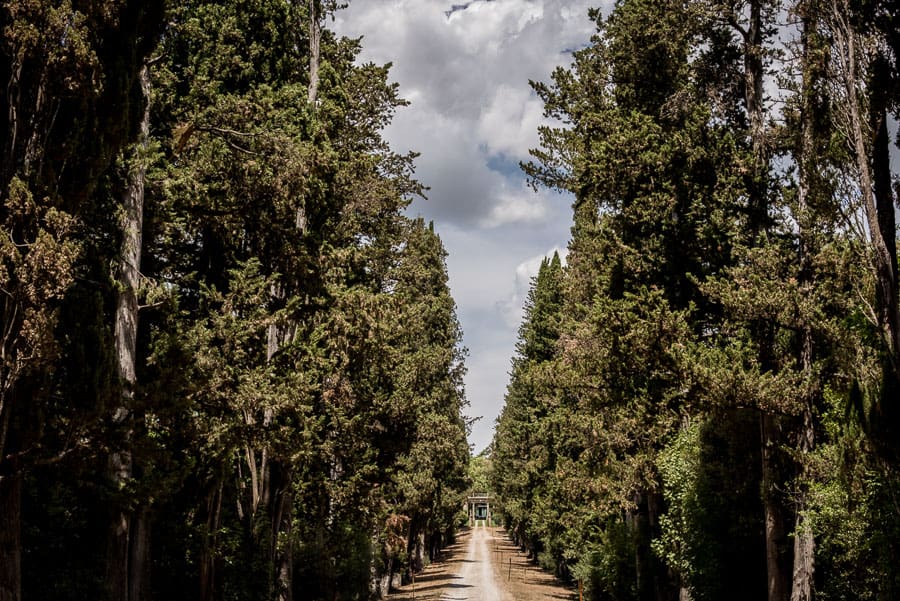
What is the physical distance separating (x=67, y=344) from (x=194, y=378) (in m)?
2.56

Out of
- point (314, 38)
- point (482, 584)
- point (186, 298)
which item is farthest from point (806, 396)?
point (482, 584)

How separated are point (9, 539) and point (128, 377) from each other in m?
3.55

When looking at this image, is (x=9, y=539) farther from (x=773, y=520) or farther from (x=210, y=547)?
(x=773, y=520)

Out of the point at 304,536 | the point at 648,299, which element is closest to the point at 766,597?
the point at 648,299

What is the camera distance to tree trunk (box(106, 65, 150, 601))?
376 inches

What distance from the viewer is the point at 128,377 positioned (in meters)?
10.1

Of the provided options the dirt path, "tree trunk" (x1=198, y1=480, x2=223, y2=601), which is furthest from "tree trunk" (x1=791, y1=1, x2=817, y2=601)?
the dirt path

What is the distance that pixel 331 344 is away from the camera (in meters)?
14.5

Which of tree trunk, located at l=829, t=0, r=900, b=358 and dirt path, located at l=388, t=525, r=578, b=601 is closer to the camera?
tree trunk, located at l=829, t=0, r=900, b=358

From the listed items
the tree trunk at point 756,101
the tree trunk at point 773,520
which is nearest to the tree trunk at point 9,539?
the tree trunk at point 773,520

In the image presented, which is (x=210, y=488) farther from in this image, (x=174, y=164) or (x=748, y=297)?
(x=748, y=297)

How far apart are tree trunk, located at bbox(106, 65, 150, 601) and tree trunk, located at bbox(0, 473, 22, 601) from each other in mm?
2330

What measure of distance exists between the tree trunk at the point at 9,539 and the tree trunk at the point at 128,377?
2.33 metres

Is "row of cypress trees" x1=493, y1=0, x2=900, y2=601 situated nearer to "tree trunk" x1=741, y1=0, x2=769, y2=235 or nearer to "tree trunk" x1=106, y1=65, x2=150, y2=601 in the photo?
"tree trunk" x1=741, y1=0, x2=769, y2=235
